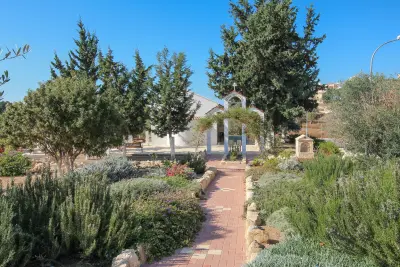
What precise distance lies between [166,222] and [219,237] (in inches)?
44.9

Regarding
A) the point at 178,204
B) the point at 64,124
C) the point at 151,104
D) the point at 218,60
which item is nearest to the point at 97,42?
the point at 151,104

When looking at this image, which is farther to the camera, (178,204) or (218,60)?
(218,60)

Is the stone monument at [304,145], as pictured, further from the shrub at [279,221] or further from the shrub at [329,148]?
the shrub at [279,221]

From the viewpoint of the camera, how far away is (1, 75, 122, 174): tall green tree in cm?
1096

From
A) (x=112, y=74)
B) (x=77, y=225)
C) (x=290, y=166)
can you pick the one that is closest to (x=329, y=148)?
(x=290, y=166)

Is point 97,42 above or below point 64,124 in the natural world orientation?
above

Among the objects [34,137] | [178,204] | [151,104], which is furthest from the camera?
[151,104]

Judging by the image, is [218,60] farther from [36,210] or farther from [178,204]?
[36,210]

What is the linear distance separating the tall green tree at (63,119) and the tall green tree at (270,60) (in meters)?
15.3

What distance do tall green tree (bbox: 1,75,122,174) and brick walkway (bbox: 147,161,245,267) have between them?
4.52m

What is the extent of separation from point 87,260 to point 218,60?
2412 cm

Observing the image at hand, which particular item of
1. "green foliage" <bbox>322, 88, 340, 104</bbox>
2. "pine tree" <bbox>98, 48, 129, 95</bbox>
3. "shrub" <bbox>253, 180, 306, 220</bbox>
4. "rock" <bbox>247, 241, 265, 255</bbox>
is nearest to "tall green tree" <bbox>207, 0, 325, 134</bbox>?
"green foliage" <bbox>322, 88, 340, 104</bbox>

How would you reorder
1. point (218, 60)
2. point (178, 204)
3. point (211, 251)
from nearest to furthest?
point (211, 251) → point (178, 204) → point (218, 60)

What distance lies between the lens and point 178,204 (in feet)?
23.8
